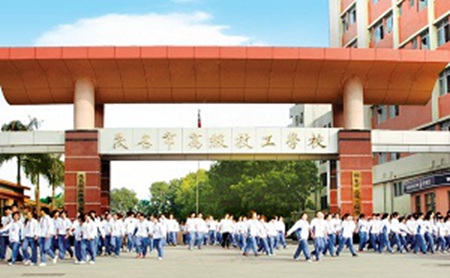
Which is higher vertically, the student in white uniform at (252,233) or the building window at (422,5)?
the building window at (422,5)

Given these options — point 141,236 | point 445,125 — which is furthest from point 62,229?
point 445,125

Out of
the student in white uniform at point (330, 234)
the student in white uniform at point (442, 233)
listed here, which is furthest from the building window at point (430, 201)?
the student in white uniform at point (330, 234)

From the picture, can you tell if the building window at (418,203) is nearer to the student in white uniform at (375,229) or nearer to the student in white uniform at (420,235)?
the student in white uniform at (375,229)

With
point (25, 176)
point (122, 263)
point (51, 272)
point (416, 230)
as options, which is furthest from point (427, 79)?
point (25, 176)

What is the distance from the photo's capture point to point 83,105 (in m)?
30.6

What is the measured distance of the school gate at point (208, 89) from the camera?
98.0 feet

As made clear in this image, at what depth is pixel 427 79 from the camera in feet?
105

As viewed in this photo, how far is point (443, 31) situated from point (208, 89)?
1379cm

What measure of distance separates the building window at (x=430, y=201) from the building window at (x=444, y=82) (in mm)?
5373

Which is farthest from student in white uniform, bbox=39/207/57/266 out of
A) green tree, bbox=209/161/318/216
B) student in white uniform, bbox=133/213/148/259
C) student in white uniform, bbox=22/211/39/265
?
green tree, bbox=209/161/318/216

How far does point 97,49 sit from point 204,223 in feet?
29.9

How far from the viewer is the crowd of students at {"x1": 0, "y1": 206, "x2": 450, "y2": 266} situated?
19.9 meters

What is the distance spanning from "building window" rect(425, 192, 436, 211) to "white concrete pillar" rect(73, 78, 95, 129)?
16.3 m

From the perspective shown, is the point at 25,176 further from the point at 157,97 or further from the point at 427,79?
the point at 427,79
